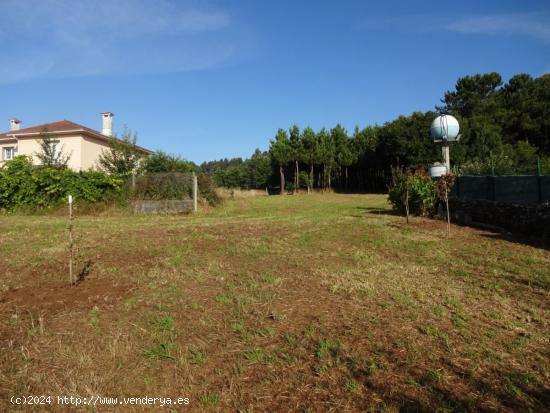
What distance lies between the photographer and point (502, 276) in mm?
5570

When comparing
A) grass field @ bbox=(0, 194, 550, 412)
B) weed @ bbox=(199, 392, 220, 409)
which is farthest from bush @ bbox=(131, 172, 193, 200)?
weed @ bbox=(199, 392, 220, 409)

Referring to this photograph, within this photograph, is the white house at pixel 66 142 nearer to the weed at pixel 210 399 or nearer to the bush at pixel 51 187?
the bush at pixel 51 187

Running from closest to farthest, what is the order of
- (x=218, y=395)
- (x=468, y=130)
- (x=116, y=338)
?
1. (x=218, y=395)
2. (x=116, y=338)
3. (x=468, y=130)

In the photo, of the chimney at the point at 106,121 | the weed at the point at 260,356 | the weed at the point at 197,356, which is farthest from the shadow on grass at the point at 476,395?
the chimney at the point at 106,121

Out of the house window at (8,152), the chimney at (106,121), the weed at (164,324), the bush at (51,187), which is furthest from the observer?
the chimney at (106,121)

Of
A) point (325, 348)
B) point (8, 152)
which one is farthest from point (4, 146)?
point (325, 348)

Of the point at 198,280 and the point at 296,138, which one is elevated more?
the point at 296,138

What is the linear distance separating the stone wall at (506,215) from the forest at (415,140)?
59.1ft

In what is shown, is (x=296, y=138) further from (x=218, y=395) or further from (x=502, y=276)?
(x=218, y=395)

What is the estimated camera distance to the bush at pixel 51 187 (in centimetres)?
1546

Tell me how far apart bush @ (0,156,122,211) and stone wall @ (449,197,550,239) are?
41.3 ft

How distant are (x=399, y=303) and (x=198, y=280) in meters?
2.75

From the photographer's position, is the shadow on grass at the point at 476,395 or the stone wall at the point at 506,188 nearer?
the shadow on grass at the point at 476,395

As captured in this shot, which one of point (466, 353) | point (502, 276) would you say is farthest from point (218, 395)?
point (502, 276)
